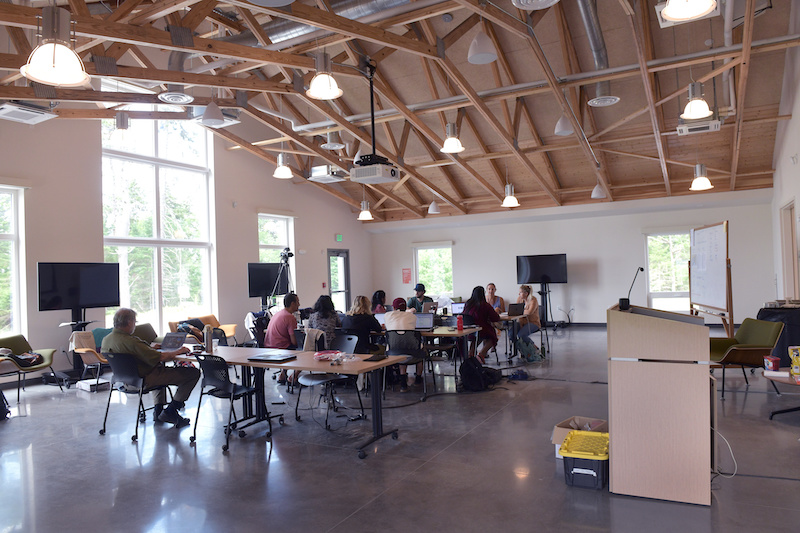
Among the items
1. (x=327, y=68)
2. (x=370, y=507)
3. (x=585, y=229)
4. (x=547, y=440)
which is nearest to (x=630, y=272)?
(x=585, y=229)

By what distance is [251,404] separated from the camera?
525 cm

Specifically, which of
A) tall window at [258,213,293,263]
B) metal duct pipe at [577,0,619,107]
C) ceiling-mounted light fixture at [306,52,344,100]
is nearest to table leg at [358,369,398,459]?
ceiling-mounted light fixture at [306,52,344,100]

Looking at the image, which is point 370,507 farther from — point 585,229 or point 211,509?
point 585,229

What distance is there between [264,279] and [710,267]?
7.74 metres

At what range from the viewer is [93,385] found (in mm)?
7105

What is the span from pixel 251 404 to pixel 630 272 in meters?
9.76

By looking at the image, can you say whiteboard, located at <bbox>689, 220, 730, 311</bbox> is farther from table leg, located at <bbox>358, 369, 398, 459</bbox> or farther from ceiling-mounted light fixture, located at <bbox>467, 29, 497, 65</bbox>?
table leg, located at <bbox>358, 369, 398, 459</bbox>

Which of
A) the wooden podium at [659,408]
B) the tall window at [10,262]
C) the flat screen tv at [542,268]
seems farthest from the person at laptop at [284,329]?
the flat screen tv at [542,268]

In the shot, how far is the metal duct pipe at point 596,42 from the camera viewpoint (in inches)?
243

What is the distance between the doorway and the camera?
1373 cm

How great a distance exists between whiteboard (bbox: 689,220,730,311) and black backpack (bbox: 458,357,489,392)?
2602mm

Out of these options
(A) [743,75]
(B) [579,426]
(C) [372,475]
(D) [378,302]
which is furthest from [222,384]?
(A) [743,75]

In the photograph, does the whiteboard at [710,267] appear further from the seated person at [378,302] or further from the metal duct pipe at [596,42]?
the seated person at [378,302]

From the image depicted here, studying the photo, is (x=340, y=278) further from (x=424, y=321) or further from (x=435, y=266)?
(x=424, y=321)
